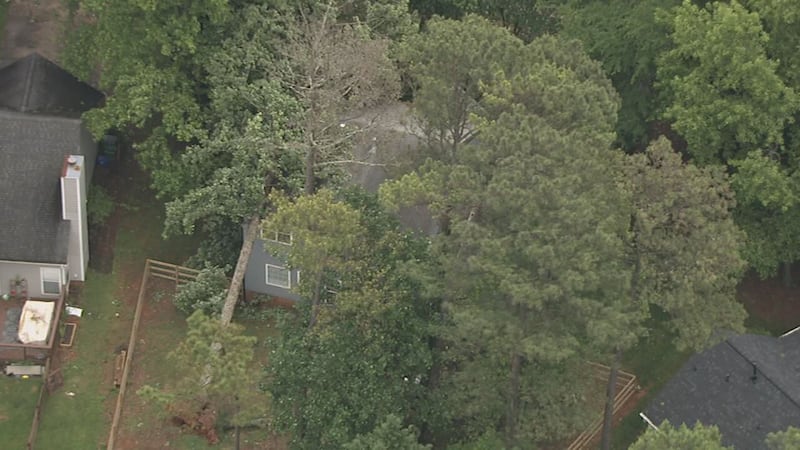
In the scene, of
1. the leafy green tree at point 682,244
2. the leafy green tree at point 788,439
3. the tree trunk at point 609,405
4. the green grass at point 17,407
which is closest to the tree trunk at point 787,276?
the tree trunk at point 609,405

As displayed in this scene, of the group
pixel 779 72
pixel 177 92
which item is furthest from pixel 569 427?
pixel 177 92

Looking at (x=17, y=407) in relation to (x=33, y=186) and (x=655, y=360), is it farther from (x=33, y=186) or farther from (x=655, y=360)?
(x=655, y=360)

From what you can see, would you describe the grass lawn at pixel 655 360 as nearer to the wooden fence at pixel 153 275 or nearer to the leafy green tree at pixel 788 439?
the leafy green tree at pixel 788 439

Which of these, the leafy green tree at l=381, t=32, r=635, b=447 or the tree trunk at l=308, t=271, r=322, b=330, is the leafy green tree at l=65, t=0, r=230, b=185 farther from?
the leafy green tree at l=381, t=32, r=635, b=447

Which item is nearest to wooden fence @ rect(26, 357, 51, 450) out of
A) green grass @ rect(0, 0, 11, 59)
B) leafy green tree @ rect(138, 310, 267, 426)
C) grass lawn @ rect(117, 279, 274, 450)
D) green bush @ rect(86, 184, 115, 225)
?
grass lawn @ rect(117, 279, 274, 450)

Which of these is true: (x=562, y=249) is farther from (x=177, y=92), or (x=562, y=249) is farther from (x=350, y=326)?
(x=177, y=92)

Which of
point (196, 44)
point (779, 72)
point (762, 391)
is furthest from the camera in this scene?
point (196, 44)

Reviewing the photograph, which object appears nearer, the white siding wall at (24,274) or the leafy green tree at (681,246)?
the leafy green tree at (681,246)
